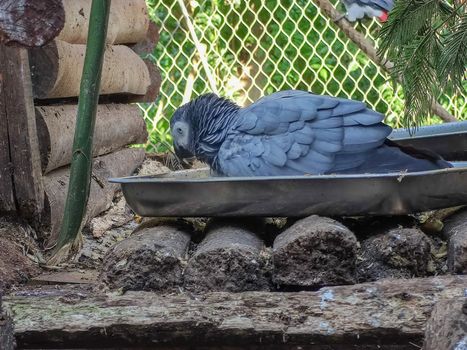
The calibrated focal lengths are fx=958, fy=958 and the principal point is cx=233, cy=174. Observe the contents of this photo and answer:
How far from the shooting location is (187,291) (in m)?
2.43

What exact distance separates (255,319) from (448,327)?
49cm

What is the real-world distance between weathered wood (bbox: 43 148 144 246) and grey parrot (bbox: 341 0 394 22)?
1246 mm

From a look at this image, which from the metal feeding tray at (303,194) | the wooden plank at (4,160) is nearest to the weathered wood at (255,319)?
the metal feeding tray at (303,194)

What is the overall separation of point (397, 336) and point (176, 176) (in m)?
1.40

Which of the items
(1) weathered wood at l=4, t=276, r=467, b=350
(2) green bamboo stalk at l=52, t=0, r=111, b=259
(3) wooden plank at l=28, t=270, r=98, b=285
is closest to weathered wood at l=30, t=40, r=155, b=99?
(2) green bamboo stalk at l=52, t=0, r=111, b=259

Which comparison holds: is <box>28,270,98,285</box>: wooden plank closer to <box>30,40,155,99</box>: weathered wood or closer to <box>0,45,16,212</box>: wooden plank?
<box>0,45,16,212</box>: wooden plank

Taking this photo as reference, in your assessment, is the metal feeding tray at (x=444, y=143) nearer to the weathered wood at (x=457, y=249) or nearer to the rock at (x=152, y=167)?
the weathered wood at (x=457, y=249)

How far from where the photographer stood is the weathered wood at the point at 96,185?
3.43m

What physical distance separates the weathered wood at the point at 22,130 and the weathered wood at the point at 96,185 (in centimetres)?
10

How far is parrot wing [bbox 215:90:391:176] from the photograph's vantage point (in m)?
2.86

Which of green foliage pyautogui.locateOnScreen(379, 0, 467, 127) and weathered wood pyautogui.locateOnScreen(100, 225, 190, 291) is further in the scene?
green foliage pyautogui.locateOnScreen(379, 0, 467, 127)

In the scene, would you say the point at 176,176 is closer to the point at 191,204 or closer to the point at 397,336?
the point at 191,204

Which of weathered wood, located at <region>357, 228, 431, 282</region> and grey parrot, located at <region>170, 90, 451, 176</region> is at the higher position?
grey parrot, located at <region>170, 90, 451, 176</region>

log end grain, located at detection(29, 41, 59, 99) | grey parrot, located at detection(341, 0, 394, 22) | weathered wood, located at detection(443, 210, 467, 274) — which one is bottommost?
weathered wood, located at detection(443, 210, 467, 274)
